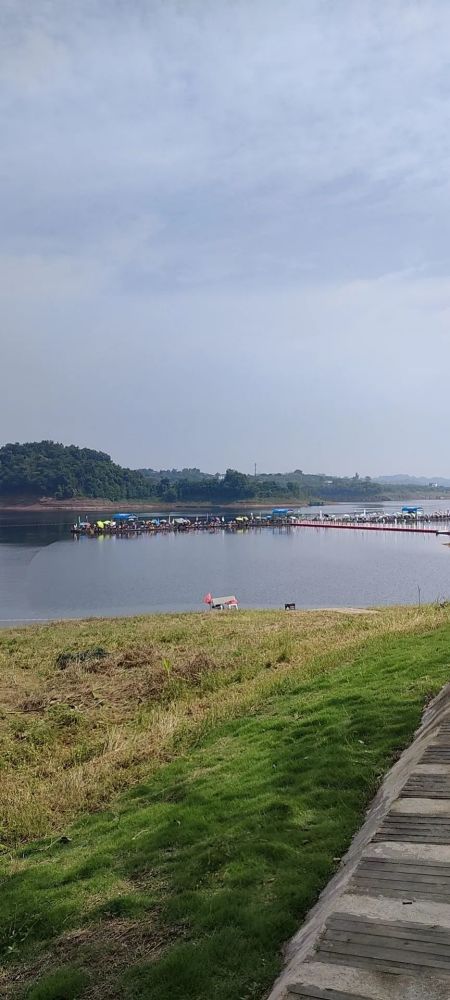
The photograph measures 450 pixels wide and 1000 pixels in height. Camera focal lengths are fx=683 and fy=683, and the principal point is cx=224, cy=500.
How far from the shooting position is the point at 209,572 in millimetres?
69875

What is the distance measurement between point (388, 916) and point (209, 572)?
65294 millimetres

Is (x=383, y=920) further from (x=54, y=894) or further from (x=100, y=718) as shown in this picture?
(x=100, y=718)

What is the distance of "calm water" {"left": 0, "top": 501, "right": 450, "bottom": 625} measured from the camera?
51375 mm

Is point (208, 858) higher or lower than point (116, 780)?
higher

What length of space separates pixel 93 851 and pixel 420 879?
14.0 feet

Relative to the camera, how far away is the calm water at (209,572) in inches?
2023

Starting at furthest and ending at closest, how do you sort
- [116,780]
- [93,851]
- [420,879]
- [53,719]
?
[53,719] → [116,780] → [93,851] → [420,879]

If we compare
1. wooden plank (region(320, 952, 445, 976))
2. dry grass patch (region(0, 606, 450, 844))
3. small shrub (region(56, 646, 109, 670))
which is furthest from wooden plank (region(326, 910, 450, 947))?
small shrub (region(56, 646, 109, 670))

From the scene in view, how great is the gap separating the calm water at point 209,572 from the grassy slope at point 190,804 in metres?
30.7

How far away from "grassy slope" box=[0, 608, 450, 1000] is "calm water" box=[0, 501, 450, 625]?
30.7m

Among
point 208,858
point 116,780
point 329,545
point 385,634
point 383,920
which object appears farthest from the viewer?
point 329,545

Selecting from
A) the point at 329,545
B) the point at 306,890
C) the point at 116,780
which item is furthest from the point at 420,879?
the point at 329,545

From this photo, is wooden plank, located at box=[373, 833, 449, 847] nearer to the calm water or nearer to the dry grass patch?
the dry grass patch

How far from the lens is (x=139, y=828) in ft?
27.4
